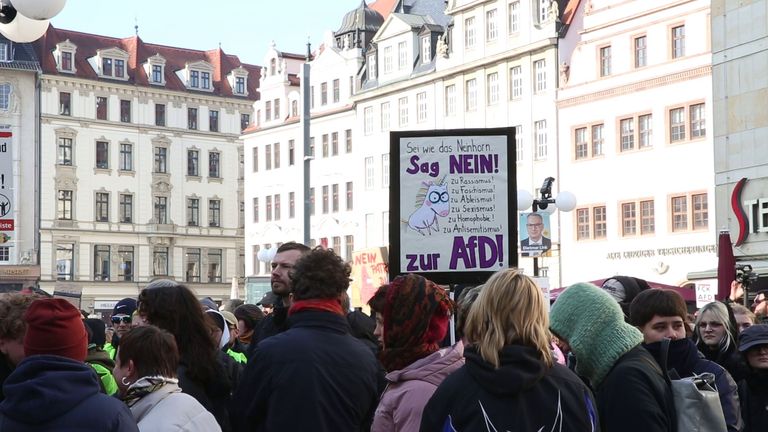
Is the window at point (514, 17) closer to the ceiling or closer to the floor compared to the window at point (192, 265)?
closer to the ceiling

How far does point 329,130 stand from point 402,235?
54.8m

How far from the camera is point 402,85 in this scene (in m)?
57.7

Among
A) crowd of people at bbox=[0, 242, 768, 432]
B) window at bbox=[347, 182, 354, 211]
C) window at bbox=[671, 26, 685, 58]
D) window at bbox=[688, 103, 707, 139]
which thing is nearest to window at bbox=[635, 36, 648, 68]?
window at bbox=[671, 26, 685, 58]

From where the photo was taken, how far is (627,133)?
4562cm

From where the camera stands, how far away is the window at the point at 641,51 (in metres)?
44.7

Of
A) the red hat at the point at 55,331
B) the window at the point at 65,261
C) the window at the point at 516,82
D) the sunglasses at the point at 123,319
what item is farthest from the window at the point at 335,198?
the red hat at the point at 55,331

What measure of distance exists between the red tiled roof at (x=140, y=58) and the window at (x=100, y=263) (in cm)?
941

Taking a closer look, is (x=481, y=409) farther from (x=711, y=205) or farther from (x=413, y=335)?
(x=711, y=205)

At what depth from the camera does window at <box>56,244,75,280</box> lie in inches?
2963

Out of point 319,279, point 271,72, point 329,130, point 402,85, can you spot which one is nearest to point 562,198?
point 319,279

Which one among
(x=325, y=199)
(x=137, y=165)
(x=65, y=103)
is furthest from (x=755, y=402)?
(x=137, y=165)

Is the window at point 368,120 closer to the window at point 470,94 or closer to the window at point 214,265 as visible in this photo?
the window at point 470,94

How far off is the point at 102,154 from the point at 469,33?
31651mm

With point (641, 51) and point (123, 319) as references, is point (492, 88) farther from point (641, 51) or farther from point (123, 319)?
point (123, 319)
